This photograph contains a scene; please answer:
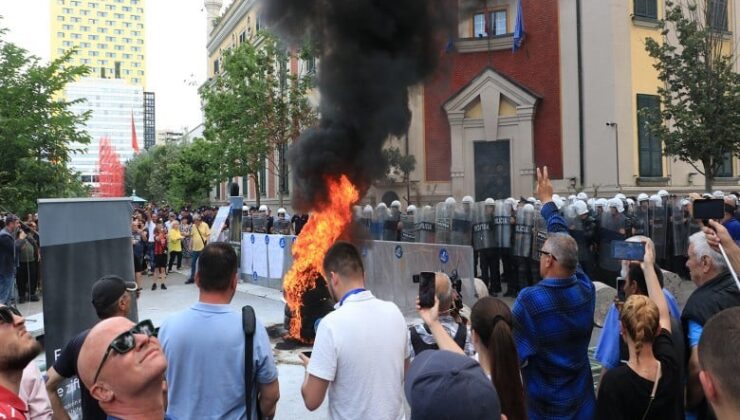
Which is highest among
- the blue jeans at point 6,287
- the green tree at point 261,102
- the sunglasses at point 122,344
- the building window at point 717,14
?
the building window at point 717,14

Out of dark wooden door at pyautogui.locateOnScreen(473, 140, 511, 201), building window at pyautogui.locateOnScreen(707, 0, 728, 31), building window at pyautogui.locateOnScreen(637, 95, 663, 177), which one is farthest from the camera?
dark wooden door at pyautogui.locateOnScreen(473, 140, 511, 201)

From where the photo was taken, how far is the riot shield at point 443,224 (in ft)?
40.3

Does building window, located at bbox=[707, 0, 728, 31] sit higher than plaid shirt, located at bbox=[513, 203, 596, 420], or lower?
higher

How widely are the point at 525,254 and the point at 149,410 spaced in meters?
9.60

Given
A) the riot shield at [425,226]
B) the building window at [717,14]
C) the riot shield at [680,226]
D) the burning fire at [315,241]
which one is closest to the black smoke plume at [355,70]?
the burning fire at [315,241]

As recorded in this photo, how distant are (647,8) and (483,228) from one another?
12.1 m

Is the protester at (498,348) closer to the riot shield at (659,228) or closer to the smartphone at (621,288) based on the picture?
the smartphone at (621,288)

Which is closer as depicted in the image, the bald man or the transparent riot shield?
the bald man

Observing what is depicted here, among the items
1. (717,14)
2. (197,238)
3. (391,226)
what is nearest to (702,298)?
(391,226)

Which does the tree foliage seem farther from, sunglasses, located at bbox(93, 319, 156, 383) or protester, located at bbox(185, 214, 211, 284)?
sunglasses, located at bbox(93, 319, 156, 383)

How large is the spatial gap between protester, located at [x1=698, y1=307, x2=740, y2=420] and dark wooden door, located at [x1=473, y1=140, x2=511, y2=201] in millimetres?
18926

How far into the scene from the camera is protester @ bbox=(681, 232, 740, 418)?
2.99 m

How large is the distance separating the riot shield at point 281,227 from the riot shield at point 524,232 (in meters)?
5.65

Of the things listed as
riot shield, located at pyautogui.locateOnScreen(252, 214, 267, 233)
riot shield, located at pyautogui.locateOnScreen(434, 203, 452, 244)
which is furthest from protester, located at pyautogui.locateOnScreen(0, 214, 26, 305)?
riot shield, located at pyautogui.locateOnScreen(434, 203, 452, 244)
